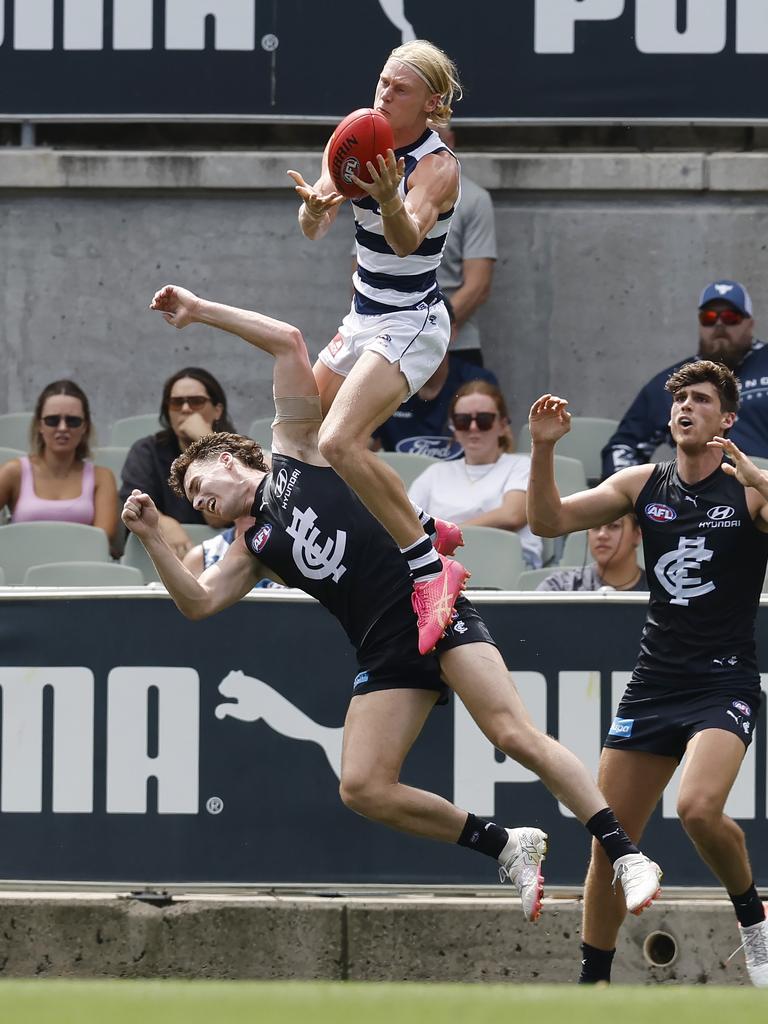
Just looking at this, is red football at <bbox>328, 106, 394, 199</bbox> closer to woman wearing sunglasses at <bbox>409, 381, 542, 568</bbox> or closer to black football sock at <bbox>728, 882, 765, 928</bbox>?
black football sock at <bbox>728, 882, 765, 928</bbox>

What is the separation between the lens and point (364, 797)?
6.69 metres

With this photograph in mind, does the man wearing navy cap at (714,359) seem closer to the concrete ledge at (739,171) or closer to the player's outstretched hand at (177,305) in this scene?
the concrete ledge at (739,171)

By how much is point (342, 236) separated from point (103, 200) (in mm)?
1558

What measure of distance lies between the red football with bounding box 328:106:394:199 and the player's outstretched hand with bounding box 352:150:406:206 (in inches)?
0.9

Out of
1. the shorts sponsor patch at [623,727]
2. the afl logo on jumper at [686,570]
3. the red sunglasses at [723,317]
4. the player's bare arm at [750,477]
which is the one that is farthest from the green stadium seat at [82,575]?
the red sunglasses at [723,317]

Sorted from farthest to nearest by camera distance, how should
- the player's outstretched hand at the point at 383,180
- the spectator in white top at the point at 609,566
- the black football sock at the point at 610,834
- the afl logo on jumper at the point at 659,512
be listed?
the spectator in white top at the point at 609,566, the afl logo on jumper at the point at 659,512, the black football sock at the point at 610,834, the player's outstretched hand at the point at 383,180

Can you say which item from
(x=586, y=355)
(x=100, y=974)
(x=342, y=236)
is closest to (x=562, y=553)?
(x=586, y=355)

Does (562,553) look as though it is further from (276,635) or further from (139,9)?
(139,9)

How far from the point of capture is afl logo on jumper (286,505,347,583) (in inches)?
271

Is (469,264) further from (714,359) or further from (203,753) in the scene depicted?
(203,753)

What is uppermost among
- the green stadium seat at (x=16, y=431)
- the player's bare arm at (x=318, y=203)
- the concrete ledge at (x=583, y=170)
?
the concrete ledge at (x=583, y=170)

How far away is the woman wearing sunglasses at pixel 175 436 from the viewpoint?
9859mm

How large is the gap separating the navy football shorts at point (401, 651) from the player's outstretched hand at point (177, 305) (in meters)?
1.31

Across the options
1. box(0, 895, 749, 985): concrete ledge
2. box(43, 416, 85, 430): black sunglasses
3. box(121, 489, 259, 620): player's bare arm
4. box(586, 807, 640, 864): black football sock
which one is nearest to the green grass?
box(586, 807, 640, 864): black football sock
